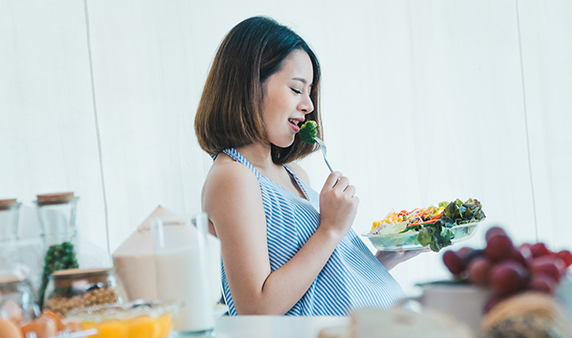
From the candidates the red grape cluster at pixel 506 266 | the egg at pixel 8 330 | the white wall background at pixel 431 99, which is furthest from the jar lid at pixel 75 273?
the white wall background at pixel 431 99

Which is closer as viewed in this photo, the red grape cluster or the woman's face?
the red grape cluster

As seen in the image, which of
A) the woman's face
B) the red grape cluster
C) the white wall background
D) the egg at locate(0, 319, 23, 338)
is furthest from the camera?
the white wall background

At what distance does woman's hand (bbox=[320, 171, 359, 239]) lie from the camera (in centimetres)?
127

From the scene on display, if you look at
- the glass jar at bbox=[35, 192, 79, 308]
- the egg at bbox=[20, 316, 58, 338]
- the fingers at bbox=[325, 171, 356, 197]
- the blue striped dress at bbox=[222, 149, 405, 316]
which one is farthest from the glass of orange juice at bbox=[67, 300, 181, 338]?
the fingers at bbox=[325, 171, 356, 197]

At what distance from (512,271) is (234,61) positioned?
108 centimetres

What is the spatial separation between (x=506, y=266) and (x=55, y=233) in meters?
0.60

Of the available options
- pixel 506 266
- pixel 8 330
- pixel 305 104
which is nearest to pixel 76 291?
pixel 8 330

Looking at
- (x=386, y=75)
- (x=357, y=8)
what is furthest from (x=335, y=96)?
(x=357, y=8)

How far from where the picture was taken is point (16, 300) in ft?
2.01

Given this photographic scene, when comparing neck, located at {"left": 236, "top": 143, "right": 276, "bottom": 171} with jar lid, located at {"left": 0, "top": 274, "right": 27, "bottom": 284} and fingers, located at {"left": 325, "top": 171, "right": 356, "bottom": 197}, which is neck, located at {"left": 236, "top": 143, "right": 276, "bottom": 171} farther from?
jar lid, located at {"left": 0, "top": 274, "right": 27, "bottom": 284}

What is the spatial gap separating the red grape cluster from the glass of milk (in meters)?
0.32

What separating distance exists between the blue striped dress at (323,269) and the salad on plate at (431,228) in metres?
0.09

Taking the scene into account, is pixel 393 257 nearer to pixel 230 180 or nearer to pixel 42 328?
pixel 230 180

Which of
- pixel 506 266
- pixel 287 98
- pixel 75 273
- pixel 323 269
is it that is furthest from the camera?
pixel 287 98
